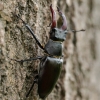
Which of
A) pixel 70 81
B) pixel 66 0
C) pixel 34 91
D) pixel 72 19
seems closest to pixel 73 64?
pixel 70 81

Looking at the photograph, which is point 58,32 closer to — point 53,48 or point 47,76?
point 53,48

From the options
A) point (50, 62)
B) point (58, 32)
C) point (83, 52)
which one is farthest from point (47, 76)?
point (83, 52)

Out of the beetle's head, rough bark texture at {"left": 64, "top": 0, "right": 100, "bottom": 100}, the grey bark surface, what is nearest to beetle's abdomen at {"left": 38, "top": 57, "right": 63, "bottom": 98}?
the grey bark surface

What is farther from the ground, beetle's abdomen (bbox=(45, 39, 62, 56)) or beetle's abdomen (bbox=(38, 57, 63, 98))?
beetle's abdomen (bbox=(45, 39, 62, 56))

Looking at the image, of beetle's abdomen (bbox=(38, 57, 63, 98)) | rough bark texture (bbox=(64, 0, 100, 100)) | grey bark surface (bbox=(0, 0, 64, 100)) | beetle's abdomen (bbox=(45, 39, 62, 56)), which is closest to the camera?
grey bark surface (bbox=(0, 0, 64, 100))

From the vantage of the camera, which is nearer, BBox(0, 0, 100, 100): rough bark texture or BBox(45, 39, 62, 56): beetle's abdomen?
BBox(0, 0, 100, 100): rough bark texture

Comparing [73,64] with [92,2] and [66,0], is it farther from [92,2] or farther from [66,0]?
[92,2]

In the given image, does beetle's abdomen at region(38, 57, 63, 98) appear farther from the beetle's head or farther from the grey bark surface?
the beetle's head
